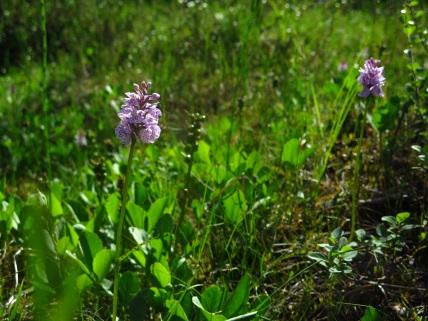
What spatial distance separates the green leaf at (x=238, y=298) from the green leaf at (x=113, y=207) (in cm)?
71

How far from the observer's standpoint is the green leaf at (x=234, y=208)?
6.96 ft

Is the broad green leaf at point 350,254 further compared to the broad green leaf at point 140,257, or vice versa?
the broad green leaf at point 140,257

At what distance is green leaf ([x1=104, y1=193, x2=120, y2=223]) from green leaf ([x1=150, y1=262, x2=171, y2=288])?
0.44 meters

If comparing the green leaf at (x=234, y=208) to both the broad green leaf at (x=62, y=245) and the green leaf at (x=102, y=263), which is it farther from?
the broad green leaf at (x=62, y=245)

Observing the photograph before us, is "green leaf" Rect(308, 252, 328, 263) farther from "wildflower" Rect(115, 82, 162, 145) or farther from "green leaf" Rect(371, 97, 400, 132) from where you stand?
"green leaf" Rect(371, 97, 400, 132)

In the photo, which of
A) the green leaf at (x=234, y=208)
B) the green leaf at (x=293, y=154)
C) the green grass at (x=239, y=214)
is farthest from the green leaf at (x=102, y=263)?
the green leaf at (x=293, y=154)

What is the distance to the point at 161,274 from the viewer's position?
1784 millimetres

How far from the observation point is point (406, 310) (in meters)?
1.77

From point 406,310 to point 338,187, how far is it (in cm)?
79

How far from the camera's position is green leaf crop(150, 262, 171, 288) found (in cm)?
Answer: 177

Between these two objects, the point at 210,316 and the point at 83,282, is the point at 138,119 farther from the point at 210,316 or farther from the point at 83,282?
the point at 83,282

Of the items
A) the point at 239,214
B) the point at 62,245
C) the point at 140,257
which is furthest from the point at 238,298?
the point at 62,245

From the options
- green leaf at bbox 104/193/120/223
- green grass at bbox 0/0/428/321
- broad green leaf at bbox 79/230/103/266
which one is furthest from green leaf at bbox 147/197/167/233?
broad green leaf at bbox 79/230/103/266

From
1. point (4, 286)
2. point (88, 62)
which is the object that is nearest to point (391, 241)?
point (4, 286)
